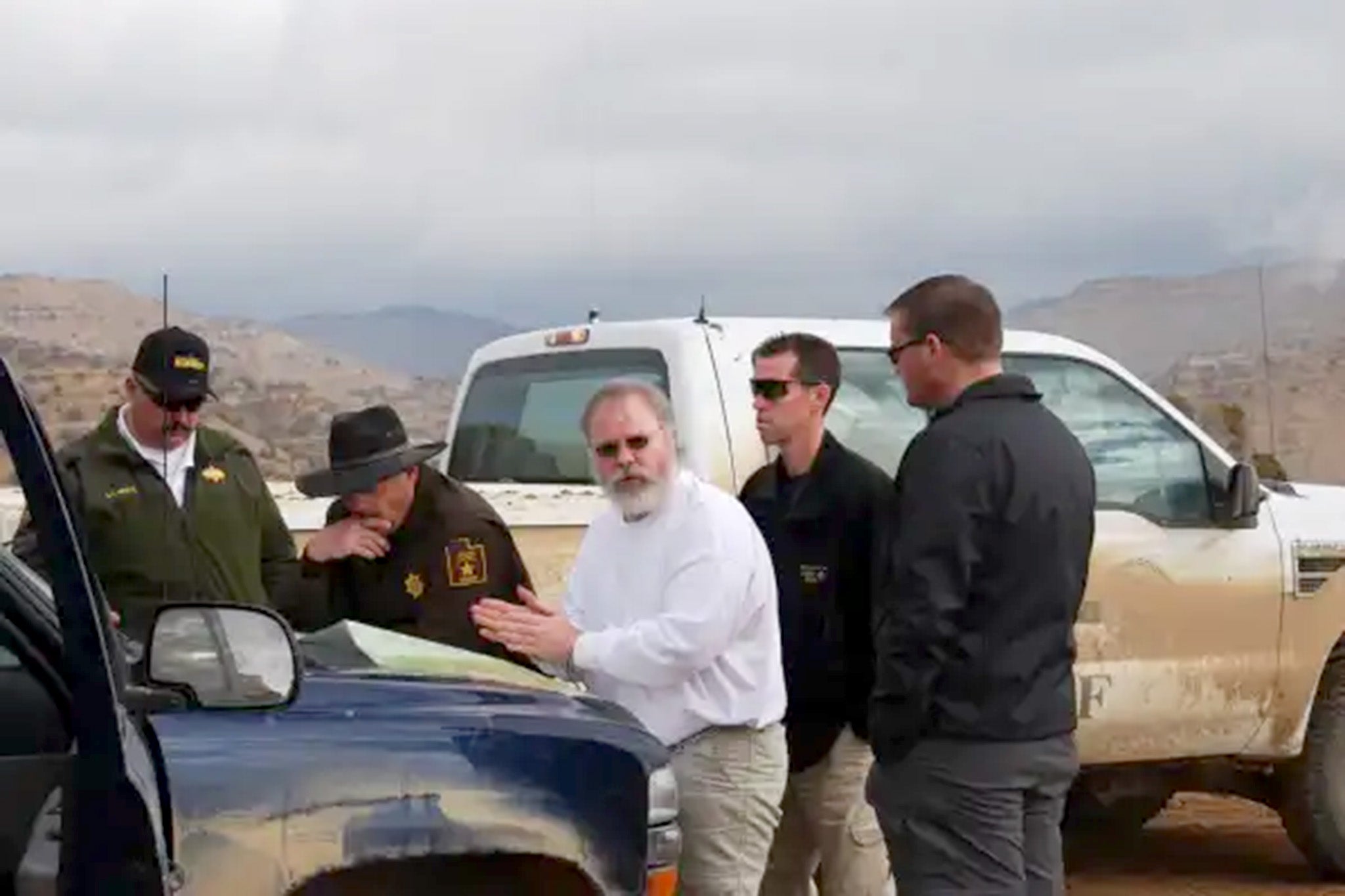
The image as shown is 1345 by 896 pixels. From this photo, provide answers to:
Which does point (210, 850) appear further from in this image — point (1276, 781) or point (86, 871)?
point (1276, 781)

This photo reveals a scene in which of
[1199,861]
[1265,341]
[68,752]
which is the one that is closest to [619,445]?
[68,752]

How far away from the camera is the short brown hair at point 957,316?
4332 millimetres

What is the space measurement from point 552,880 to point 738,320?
336 cm

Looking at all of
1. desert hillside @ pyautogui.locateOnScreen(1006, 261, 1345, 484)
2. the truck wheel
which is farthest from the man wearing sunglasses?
desert hillside @ pyautogui.locateOnScreen(1006, 261, 1345, 484)

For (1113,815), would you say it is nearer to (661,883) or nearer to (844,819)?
(844,819)

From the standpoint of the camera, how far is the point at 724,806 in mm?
4637

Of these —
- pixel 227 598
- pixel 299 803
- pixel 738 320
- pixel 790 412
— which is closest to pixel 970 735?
pixel 790 412

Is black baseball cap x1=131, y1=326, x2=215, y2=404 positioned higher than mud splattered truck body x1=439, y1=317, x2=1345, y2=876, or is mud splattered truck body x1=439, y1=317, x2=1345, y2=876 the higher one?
black baseball cap x1=131, y1=326, x2=215, y2=404

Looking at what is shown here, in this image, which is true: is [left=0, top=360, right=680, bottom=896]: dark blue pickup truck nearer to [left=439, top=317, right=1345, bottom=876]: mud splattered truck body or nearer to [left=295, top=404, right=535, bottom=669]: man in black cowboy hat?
[left=295, top=404, right=535, bottom=669]: man in black cowboy hat

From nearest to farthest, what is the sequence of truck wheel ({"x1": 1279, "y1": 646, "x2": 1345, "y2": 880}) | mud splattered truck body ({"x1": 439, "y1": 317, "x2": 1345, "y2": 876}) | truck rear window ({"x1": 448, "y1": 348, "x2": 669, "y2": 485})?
mud splattered truck body ({"x1": 439, "y1": 317, "x2": 1345, "y2": 876})
truck rear window ({"x1": 448, "y1": 348, "x2": 669, "y2": 485})
truck wheel ({"x1": 1279, "y1": 646, "x2": 1345, "y2": 880})

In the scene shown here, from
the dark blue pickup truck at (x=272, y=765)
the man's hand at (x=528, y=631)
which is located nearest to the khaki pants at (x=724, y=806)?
the man's hand at (x=528, y=631)

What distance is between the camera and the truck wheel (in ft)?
24.5

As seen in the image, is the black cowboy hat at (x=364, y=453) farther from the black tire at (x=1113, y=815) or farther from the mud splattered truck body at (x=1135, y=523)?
the black tire at (x=1113, y=815)

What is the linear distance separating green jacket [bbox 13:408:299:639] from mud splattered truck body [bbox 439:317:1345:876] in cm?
99
